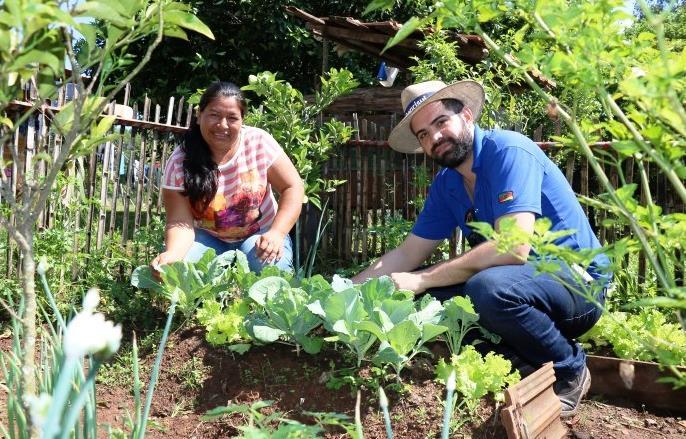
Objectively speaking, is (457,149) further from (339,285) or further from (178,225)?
(178,225)

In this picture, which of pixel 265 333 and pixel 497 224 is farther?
pixel 497 224

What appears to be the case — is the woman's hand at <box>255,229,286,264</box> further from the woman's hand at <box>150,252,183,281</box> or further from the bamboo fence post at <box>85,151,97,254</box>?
the bamboo fence post at <box>85,151,97,254</box>

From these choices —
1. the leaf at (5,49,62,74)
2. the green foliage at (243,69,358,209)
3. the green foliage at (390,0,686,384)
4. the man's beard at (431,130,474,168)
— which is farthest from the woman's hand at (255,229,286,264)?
the leaf at (5,49,62,74)

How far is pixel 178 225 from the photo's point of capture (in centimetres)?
340

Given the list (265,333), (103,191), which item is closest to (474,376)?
(265,333)

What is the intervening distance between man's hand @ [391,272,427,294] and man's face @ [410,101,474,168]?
52cm

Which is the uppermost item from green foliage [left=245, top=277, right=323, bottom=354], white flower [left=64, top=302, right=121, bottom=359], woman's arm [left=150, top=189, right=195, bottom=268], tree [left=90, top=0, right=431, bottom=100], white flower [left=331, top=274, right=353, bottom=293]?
tree [left=90, top=0, right=431, bottom=100]

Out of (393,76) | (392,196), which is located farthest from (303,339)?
(393,76)

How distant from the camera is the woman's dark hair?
11.2 ft

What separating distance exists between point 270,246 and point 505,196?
4.25ft

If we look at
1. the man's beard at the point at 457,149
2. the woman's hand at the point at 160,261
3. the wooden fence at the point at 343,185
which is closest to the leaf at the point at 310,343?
the woman's hand at the point at 160,261

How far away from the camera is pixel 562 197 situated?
2.74 m

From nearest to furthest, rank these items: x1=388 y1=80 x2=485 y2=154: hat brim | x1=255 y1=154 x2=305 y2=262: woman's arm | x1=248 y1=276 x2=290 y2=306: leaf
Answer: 1. x1=248 y1=276 x2=290 y2=306: leaf
2. x1=388 y1=80 x2=485 y2=154: hat brim
3. x1=255 y1=154 x2=305 y2=262: woman's arm

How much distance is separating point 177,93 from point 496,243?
9.81m
